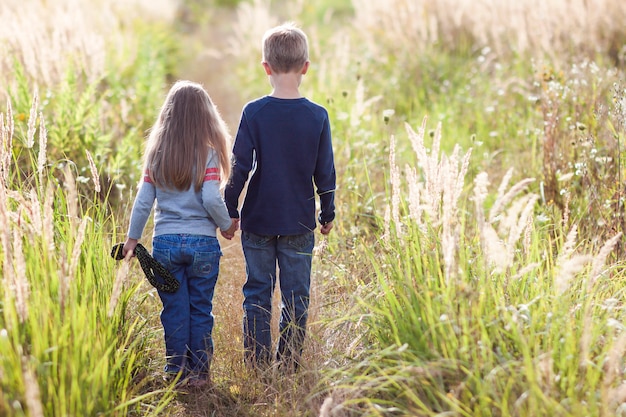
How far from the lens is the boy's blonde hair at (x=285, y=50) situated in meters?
3.44

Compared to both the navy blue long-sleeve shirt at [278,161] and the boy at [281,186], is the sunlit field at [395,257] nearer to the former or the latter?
the boy at [281,186]

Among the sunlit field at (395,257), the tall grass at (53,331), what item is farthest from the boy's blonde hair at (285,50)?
the tall grass at (53,331)

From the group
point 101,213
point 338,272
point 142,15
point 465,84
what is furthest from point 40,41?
point 142,15

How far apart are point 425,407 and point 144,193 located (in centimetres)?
165

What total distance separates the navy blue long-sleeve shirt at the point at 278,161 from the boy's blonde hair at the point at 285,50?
0.49 feet

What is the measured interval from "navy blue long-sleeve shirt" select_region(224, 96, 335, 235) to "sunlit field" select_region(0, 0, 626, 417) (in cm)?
26

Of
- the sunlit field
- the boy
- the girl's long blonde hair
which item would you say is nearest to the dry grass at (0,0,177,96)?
the sunlit field

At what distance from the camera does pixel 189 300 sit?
11.7 feet

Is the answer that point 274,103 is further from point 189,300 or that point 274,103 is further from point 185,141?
point 189,300

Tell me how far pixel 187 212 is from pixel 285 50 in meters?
0.85

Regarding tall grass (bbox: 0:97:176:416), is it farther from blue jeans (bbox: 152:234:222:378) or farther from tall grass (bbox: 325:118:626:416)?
tall grass (bbox: 325:118:626:416)

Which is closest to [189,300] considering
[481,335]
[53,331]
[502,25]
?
[53,331]

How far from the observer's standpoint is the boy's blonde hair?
11.3 ft

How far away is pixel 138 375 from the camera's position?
330 cm
